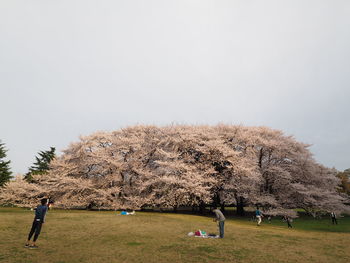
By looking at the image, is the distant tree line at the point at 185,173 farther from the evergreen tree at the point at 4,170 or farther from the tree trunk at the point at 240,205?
the evergreen tree at the point at 4,170

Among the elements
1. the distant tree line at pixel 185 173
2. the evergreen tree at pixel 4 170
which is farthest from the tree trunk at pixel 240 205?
the evergreen tree at pixel 4 170

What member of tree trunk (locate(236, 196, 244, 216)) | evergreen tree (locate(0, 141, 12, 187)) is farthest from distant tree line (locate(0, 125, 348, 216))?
evergreen tree (locate(0, 141, 12, 187))

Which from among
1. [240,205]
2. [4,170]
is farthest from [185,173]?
[4,170]

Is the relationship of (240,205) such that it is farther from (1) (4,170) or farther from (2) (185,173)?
(1) (4,170)

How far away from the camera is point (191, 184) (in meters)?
30.1

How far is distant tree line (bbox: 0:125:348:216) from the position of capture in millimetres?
33281

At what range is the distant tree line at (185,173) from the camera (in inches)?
1310

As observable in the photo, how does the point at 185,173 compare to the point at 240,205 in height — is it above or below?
above

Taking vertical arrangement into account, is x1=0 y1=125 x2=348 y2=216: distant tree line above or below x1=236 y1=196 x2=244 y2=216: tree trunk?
above

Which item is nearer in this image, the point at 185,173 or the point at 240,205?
the point at 185,173

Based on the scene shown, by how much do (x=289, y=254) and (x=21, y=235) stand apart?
→ 15131mm

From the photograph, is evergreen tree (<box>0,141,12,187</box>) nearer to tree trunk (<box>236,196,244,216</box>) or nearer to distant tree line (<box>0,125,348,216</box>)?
distant tree line (<box>0,125,348,216</box>)

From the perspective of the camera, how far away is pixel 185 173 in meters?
31.9

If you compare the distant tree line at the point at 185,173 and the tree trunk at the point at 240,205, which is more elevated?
the distant tree line at the point at 185,173
